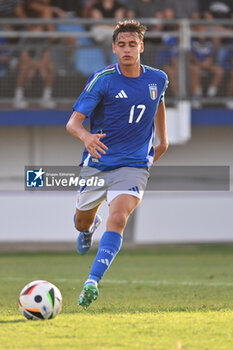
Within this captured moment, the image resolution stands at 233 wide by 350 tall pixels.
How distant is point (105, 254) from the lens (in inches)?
283

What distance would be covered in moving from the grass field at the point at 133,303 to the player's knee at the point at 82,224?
0.86 m

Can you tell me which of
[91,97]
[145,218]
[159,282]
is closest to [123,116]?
[91,97]

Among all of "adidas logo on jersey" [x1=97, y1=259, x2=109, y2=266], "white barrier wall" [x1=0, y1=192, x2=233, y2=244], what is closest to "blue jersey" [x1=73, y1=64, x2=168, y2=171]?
"adidas logo on jersey" [x1=97, y1=259, x2=109, y2=266]

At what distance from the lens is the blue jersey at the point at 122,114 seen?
7.89m

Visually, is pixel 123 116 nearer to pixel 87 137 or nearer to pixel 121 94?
pixel 121 94

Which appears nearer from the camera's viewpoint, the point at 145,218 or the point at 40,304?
the point at 40,304

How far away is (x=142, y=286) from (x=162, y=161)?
9.10 meters

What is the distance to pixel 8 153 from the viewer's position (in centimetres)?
1972

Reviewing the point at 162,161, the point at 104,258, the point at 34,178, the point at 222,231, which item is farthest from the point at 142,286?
the point at 162,161

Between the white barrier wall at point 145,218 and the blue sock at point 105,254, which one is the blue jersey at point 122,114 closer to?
the blue sock at point 105,254

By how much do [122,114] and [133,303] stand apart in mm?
2232

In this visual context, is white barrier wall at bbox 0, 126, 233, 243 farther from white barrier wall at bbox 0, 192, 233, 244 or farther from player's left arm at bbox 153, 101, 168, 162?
player's left arm at bbox 153, 101, 168, 162

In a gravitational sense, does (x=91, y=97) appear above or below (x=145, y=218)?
above

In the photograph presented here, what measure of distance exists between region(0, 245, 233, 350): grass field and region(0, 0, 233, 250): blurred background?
833 mm
